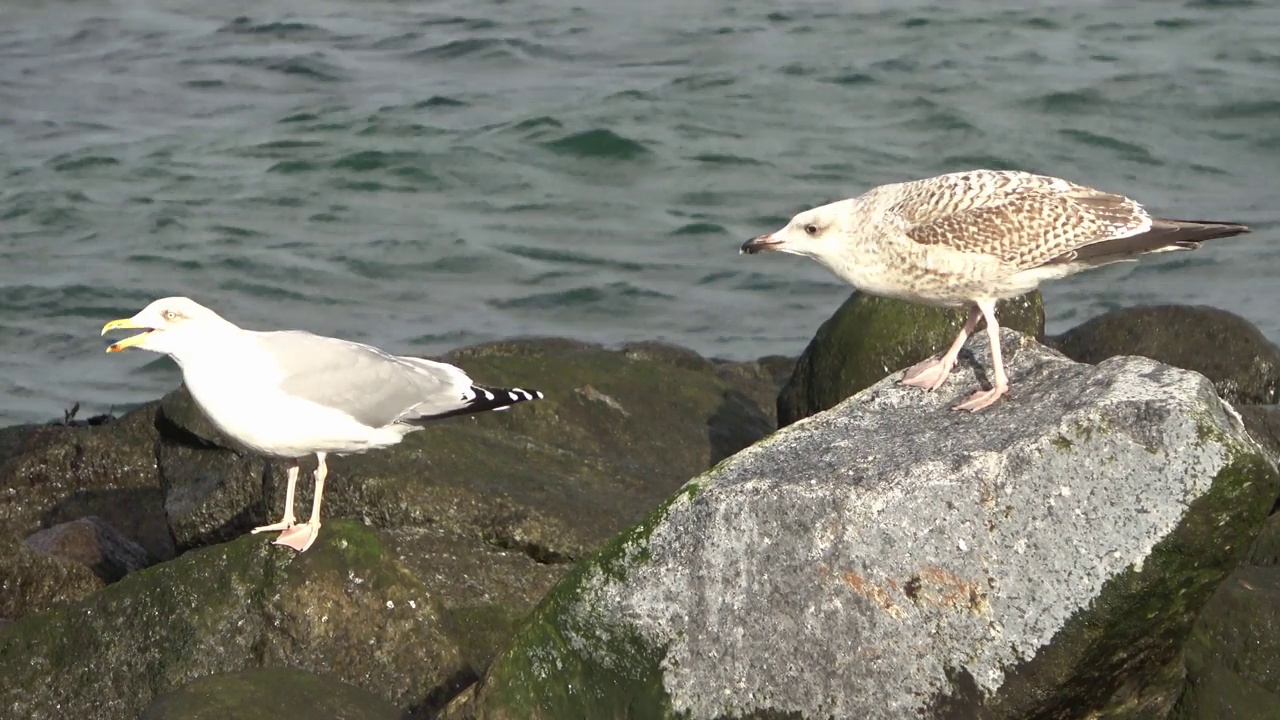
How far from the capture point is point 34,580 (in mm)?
7797

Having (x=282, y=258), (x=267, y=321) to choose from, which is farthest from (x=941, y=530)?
(x=282, y=258)

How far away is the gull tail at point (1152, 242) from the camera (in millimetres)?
6730

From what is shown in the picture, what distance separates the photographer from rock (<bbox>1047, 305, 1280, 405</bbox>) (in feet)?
34.2

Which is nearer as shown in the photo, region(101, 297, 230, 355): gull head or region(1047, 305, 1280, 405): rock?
region(101, 297, 230, 355): gull head

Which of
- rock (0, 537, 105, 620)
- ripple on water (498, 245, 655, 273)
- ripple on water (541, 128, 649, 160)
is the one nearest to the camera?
rock (0, 537, 105, 620)

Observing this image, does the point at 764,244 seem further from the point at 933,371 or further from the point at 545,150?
the point at 545,150

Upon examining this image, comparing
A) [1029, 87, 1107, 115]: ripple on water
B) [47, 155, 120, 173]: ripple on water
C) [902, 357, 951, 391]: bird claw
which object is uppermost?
[902, 357, 951, 391]: bird claw

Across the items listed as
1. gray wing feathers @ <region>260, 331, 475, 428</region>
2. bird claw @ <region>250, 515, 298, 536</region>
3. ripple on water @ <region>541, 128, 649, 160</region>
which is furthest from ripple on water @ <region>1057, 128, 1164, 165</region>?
bird claw @ <region>250, 515, 298, 536</region>

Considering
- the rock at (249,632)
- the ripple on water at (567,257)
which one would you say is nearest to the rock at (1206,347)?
the rock at (249,632)

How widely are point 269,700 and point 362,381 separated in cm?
174

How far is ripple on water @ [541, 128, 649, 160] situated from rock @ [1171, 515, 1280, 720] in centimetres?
1257

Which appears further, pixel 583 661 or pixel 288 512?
pixel 288 512

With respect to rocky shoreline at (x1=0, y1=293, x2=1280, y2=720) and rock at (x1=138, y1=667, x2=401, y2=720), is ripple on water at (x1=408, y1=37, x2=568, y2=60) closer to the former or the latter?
rocky shoreline at (x1=0, y1=293, x2=1280, y2=720)

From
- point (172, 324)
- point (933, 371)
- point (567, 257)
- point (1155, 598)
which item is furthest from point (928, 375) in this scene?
point (567, 257)
